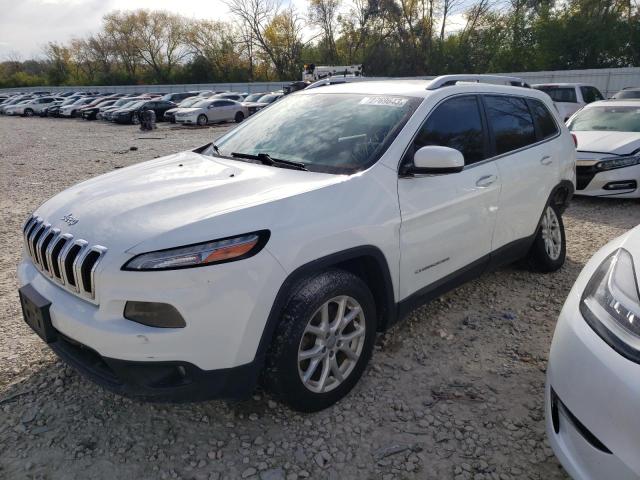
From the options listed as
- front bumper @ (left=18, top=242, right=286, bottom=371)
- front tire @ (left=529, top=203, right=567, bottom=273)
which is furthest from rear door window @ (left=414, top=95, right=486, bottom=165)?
front bumper @ (left=18, top=242, right=286, bottom=371)

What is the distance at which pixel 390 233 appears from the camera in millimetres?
2619

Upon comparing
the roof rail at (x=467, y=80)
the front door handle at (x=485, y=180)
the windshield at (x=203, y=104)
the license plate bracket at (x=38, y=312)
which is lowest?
the license plate bracket at (x=38, y=312)

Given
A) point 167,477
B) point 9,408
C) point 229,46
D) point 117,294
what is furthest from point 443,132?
point 229,46

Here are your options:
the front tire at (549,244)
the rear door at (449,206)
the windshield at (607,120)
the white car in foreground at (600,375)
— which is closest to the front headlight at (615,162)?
the windshield at (607,120)

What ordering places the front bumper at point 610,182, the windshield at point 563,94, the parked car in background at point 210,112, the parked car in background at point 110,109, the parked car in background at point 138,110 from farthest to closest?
the parked car in background at point 110,109 < the parked car in background at point 138,110 < the parked car in background at point 210,112 < the windshield at point 563,94 < the front bumper at point 610,182

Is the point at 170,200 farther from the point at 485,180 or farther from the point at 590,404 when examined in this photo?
the point at 485,180

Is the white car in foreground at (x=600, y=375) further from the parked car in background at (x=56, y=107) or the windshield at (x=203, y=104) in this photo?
the parked car in background at (x=56, y=107)

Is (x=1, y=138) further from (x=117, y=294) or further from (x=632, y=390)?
(x=632, y=390)

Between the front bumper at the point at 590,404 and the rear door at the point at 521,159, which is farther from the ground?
the rear door at the point at 521,159

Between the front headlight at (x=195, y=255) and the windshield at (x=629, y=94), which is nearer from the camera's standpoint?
the front headlight at (x=195, y=255)

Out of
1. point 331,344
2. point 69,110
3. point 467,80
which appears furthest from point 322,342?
point 69,110

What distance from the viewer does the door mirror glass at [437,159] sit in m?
2.64

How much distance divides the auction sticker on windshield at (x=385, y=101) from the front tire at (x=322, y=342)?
1216mm

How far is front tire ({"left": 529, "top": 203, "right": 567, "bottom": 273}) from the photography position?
13.9 feet
